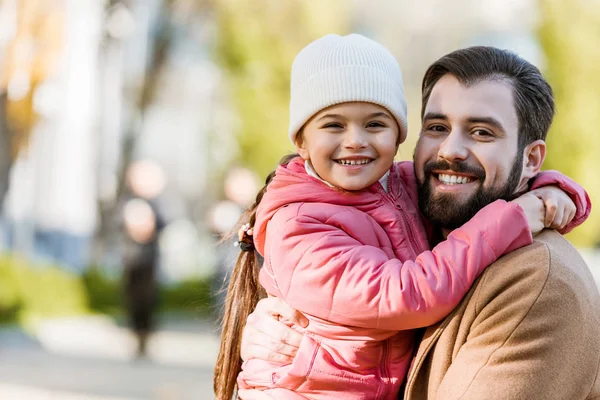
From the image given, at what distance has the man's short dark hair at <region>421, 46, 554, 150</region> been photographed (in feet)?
10.8

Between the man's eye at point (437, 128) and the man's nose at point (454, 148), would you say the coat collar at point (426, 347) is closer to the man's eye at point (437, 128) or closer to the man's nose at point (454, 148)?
the man's nose at point (454, 148)

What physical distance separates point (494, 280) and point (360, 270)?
407mm

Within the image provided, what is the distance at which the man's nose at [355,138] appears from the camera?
3.27 metres

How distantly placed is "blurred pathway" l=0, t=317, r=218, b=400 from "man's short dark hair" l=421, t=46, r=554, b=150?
6.99 meters

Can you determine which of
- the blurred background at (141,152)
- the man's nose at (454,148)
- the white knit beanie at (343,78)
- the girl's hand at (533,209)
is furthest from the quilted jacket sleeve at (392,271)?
the blurred background at (141,152)

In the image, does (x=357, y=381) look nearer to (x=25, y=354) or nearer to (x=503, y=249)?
(x=503, y=249)

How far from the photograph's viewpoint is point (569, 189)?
3.43 m

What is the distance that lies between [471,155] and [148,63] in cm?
1558

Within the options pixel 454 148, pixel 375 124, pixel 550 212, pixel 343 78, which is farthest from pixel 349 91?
pixel 550 212

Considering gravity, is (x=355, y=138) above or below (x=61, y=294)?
above

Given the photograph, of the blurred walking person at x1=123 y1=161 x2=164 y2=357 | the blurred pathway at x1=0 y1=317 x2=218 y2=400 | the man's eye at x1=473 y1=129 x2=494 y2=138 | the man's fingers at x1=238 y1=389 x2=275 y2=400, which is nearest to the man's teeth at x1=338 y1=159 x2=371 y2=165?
the man's eye at x1=473 y1=129 x2=494 y2=138

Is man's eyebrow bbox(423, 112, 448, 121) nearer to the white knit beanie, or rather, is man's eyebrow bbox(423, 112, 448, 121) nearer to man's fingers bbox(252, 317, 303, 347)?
the white knit beanie

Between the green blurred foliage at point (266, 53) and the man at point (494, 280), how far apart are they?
1286 cm

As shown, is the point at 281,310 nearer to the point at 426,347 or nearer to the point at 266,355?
the point at 266,355
